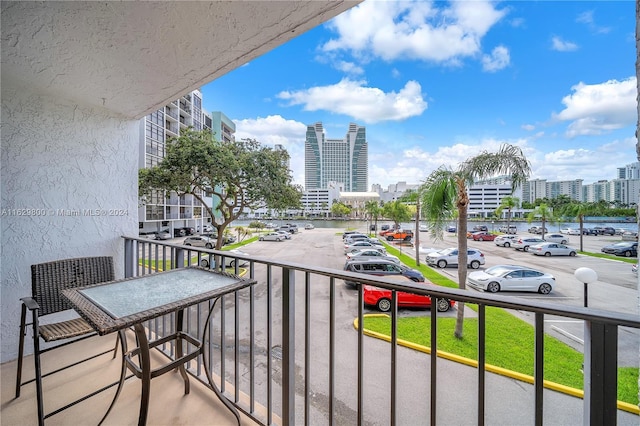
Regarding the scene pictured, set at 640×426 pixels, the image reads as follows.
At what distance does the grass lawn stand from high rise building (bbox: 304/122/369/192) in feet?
227

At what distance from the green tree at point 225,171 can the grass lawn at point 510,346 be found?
6.35 m

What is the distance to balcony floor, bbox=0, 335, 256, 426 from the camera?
1525mm

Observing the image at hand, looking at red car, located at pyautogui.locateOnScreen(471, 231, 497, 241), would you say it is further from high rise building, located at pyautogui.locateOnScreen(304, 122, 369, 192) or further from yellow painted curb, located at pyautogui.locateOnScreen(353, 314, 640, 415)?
high rise building, located at pyautogui.locateOnScreen(304, 122, 369, 192)

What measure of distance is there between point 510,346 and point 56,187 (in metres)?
7.26

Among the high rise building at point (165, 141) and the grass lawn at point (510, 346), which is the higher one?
the high rise building at point (165, 141)

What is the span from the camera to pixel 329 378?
3.63 feet

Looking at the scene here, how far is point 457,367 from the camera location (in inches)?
167

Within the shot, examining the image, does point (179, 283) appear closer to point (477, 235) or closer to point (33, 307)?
point (33, 307)

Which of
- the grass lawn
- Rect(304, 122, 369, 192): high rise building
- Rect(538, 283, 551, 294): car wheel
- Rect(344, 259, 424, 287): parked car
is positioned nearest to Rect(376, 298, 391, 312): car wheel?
the grass lawn

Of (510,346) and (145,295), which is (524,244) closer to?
(510,346)

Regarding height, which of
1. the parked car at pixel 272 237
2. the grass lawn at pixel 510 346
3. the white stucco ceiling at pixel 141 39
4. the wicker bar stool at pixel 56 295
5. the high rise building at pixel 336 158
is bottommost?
the grass lawn at pixel 510 346

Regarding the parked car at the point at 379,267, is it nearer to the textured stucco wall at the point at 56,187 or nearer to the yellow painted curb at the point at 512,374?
the yellow painted curb at the point at 512,374

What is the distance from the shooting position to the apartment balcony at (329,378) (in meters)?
0.72

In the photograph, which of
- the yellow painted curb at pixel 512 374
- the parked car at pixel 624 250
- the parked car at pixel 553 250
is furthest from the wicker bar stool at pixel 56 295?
the parked car at pixel 624 250
